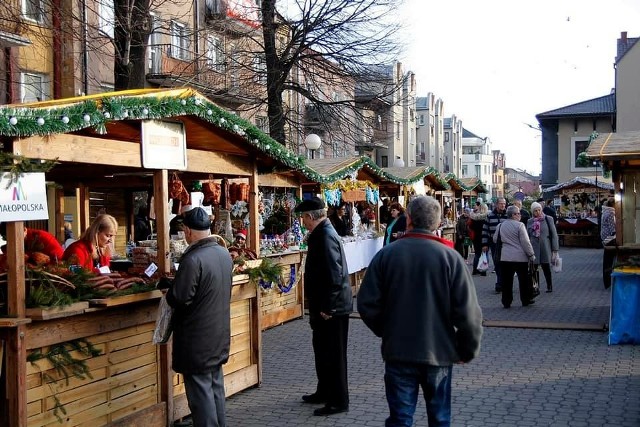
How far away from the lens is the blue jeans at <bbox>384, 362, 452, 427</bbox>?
13.8 feet

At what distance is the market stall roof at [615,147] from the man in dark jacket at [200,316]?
6169 mm

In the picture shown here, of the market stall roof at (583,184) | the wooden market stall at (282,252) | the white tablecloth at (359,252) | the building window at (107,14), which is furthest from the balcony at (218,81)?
the market stall roof at (583,184)

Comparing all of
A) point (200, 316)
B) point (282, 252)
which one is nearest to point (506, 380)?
point (200, 316)

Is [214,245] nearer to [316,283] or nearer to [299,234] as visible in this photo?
[316,283]

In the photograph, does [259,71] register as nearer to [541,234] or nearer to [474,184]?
[541,234]

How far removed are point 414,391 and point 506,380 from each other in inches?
138

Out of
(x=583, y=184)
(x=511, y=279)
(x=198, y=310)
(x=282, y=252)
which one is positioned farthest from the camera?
(x=583, y=184)

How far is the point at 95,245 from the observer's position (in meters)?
Result: 6.76

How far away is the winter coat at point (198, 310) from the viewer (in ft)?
16.2

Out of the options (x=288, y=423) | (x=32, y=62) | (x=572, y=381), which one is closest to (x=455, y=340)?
(x=288, y=423)

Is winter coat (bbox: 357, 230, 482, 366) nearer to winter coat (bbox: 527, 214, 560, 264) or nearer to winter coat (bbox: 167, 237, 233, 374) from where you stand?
winter coat (bbox: 167, 237, 233, 374)

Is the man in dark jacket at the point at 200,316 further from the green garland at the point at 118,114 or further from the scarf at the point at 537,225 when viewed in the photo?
the scarf at the point at 537,225

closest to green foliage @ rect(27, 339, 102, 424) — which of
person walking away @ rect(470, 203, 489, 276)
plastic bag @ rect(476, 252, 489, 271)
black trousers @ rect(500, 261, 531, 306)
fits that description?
black trousers @ rect(500, 261, 531, 306)

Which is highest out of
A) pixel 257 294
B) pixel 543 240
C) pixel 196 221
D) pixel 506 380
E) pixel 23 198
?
pixel 23 198
